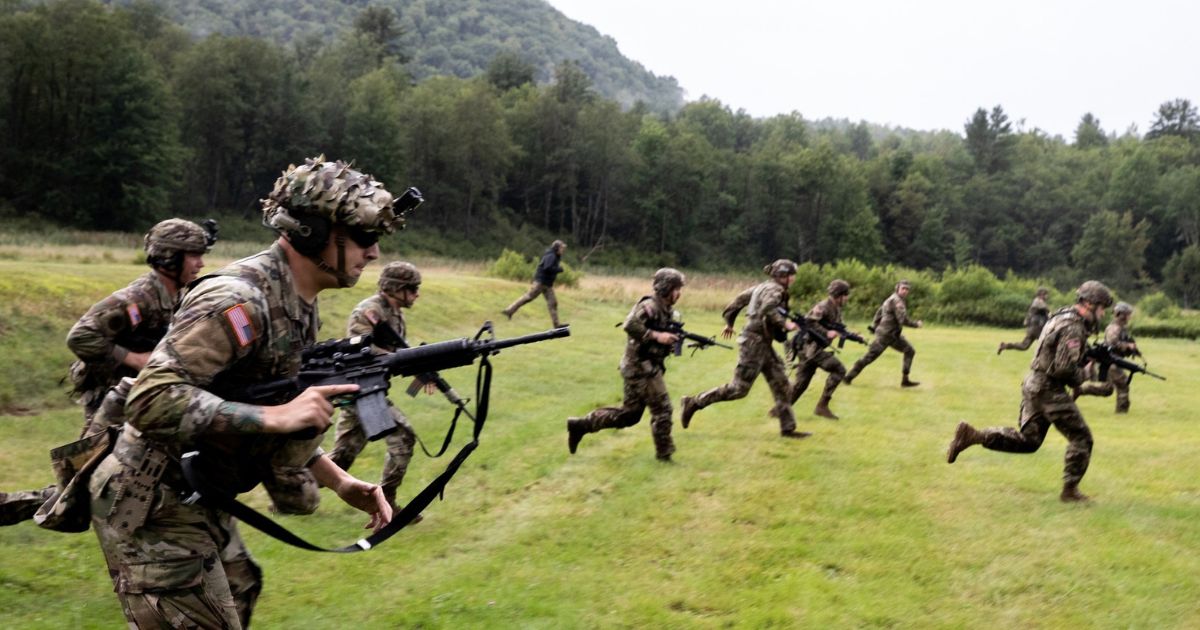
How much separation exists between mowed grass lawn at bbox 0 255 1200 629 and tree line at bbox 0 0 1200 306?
4705 centimetres

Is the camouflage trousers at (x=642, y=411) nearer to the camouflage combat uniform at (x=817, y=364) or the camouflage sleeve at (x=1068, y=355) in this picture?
the camouflage combat uniform at (x=817, y=364)

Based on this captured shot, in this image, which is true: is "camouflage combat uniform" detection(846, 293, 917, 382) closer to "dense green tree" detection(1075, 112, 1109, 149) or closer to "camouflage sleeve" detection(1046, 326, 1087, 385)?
"camouflage sleeve" detection(1046, 326, 1087, 385)

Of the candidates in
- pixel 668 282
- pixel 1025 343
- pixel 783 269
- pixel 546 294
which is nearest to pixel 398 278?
pixel 668 282

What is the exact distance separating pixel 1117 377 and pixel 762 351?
874 centimetres

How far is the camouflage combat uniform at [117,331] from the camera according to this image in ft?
19.7

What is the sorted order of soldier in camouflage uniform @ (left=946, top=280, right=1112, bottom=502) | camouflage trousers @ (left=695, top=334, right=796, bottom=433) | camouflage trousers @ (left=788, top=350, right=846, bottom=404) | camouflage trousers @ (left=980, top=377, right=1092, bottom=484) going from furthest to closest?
camouflage trousers @ (left=788, top=350, right=846, bottom=404) → camouflage trousers @ (left=695, top=334, right=796, bottom=433) → camouflage trousers @ (left=980, top=377, right=1092, bottom=484) → soldier in camouflage uniform @ (left=946, top=280, right=1112, bottom=502)

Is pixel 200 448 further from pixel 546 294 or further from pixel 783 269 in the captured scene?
pixel 546 294

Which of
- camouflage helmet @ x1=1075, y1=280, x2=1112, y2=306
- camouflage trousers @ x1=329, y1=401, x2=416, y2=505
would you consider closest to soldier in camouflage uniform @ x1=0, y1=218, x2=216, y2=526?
camouflage trousers @ x1=329, y1=401, x2=416, y2=505

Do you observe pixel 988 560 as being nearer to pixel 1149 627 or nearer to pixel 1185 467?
pixel 1149 627

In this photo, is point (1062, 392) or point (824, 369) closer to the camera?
point (1062, 392)

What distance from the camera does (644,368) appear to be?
10.5 m

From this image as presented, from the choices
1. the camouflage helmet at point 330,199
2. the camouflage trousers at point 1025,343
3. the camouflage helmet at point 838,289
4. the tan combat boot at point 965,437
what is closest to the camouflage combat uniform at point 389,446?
the camouflage helmet at point 330,199

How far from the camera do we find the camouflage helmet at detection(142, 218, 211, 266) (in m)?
6.09

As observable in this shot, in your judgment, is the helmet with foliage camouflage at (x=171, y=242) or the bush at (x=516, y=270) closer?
the helmet with foliage camouflage at (x=171, y=242)
